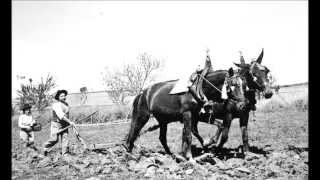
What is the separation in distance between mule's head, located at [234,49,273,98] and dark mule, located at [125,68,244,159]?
861mm

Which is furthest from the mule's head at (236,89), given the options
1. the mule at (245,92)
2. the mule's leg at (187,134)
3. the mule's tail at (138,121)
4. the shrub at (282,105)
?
the shrub at (282,105)

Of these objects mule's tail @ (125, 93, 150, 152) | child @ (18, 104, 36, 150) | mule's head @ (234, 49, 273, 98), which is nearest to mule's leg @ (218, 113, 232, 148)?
mule's head @ (234, 49, 273, 98)

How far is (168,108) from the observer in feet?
24.5

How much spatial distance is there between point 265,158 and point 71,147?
5.40 meters

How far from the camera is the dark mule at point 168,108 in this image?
6938mm

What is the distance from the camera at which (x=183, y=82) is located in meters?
7.29

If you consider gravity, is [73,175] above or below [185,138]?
below

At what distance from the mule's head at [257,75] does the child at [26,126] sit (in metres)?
6.76

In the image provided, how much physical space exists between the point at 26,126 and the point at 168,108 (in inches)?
194

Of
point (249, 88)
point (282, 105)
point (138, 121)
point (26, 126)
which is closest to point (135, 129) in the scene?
point (138, 121)

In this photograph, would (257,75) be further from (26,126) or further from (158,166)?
(26,126)

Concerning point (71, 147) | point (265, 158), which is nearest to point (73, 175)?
point (71, 147)

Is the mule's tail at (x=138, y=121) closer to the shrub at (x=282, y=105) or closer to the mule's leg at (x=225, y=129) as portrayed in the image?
the mule's leg at (x=225, y=129)
